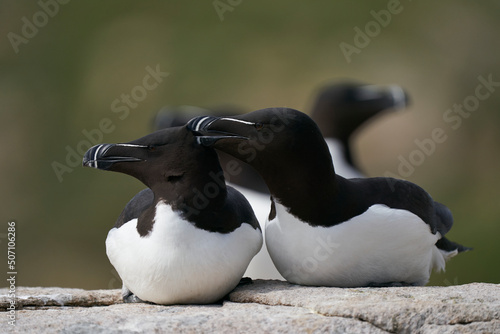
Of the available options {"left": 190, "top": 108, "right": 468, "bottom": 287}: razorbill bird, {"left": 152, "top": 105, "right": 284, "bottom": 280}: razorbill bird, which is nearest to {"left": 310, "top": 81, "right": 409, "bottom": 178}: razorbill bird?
{"left": 152, "top": 105, "right": 284, "bottom": 280}: razorbill bird

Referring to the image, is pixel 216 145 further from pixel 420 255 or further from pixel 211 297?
pixel 420 255

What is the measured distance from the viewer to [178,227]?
8.17 ft

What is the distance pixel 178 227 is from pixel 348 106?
10.7ft

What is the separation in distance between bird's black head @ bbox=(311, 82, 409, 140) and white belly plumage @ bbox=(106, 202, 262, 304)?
9.85 feet

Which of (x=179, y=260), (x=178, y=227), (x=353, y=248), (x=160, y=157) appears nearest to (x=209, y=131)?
(x=160, y=157)

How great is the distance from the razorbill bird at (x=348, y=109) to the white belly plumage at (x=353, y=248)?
8.40 feet

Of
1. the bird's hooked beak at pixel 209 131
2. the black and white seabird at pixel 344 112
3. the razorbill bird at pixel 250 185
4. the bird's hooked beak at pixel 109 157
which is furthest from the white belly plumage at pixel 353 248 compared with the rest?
the black and white seabird at pixel 344 112

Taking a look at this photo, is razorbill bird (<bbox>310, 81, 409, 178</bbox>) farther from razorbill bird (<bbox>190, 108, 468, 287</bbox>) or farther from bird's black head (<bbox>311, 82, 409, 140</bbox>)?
razorbill bird (<bbox>190, 108, 468, 287</bbox>)

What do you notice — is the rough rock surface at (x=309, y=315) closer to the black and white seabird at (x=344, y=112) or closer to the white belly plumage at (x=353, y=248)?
the white belly plumage at (x=353, y=248)

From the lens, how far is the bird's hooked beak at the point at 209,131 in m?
2.52

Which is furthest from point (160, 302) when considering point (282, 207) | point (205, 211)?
point (282, 207)

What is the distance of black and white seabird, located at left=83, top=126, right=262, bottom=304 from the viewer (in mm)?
2500

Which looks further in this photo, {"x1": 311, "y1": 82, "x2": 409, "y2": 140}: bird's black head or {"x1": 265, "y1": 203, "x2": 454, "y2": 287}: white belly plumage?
{"x1": 311, "y1": 82, "x2": 409, "y2": 140}: bird's black head

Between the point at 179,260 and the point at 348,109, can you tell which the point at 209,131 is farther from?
the point at 348,109
